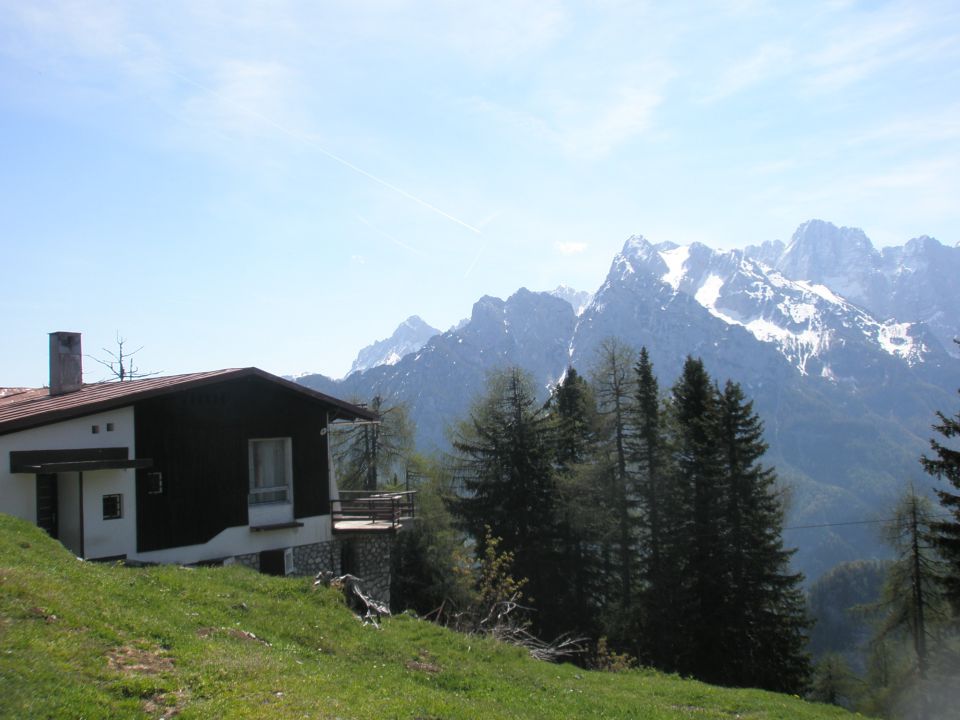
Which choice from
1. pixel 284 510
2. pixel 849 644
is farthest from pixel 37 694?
pixel 849 644

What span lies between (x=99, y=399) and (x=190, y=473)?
290 cm

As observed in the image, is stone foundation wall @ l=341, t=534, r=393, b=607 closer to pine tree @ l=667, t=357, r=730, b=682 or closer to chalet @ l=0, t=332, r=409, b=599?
chalet @ l=0, t=332, r=409, b=599

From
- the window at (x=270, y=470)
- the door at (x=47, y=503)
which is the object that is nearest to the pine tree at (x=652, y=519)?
the window at (x=270, y=470)

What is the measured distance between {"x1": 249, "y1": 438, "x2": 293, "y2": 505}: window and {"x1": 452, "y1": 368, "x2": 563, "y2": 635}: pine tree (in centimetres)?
1579

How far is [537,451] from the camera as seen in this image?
37.0 meters

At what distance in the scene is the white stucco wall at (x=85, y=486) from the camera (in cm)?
1538

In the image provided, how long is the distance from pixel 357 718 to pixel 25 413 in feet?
39.3

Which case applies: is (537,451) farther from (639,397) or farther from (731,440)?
(731,440)

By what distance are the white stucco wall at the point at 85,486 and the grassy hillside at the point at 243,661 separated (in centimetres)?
260

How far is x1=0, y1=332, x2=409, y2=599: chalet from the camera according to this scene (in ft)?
52.7

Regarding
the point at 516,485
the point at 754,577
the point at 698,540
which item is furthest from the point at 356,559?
the point at 754,577

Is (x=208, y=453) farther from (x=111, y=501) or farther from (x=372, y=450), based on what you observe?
(x=372, y=450)

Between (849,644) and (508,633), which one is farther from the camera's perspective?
(849,644)

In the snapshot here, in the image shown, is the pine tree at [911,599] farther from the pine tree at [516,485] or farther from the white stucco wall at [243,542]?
the white stucco wall at [243,542]
